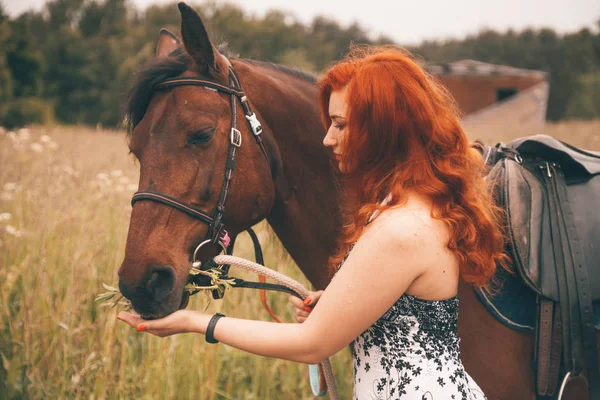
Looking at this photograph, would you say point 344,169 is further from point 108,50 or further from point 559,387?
point 108,50

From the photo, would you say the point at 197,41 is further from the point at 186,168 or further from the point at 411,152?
the point at 411,152

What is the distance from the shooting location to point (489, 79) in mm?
31156

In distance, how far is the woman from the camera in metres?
1.45

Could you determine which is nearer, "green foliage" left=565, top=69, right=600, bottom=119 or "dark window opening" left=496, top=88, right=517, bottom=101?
"dark window opening" left=496, top=88, right=517, bottom=101

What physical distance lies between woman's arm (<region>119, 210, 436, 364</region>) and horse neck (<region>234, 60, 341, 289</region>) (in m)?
0.84

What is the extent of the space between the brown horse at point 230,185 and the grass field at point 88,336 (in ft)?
1.57

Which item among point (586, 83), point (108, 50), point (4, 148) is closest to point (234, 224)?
point (4, 148)

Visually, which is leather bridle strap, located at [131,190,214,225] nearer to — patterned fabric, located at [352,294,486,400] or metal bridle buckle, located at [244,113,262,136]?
metal bridle buckle, located at [244,113,262,136]

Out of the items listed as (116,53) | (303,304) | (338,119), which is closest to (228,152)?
(338,119)

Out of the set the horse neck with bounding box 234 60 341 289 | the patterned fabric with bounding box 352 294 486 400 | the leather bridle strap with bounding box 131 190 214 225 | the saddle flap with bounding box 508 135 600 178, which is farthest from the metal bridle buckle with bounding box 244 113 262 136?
the saddle flap with bounding box 508 135 600 178

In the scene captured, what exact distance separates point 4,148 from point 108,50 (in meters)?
25.7

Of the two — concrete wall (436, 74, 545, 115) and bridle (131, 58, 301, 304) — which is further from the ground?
bridle (131, 58, 301, 304)

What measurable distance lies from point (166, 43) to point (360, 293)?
180 centimetres

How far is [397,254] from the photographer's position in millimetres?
1422
